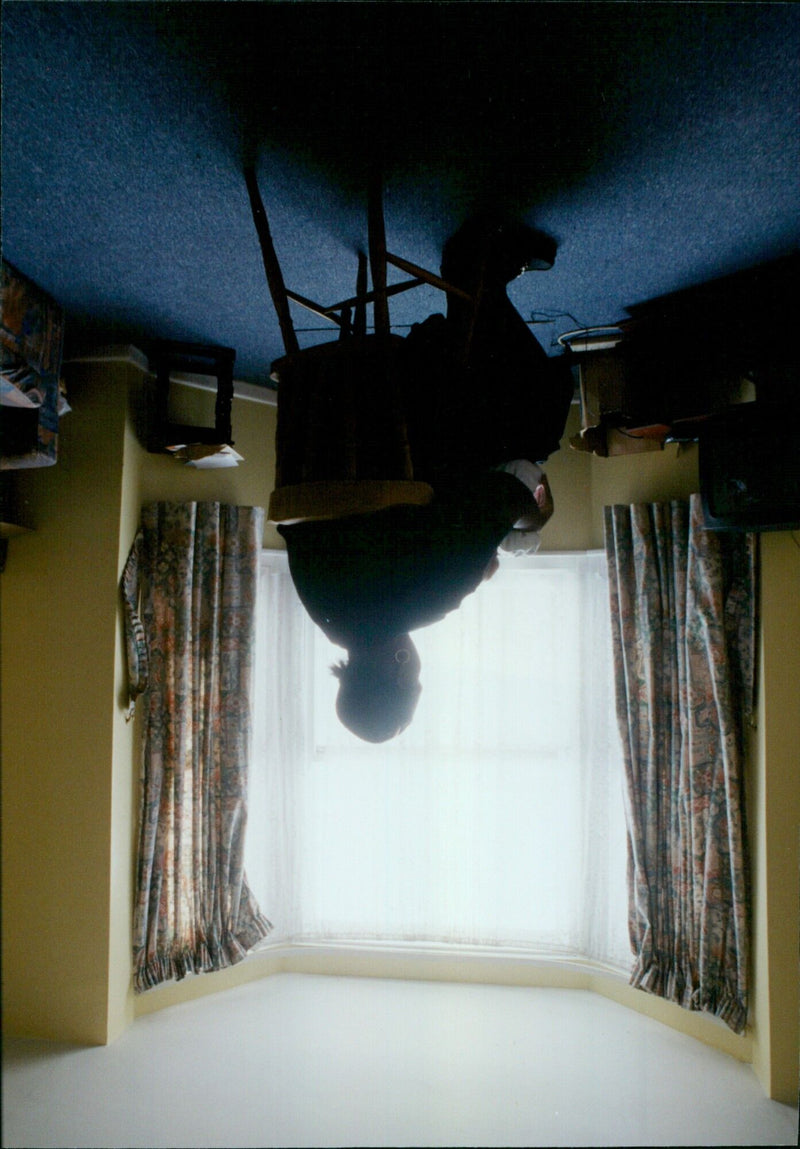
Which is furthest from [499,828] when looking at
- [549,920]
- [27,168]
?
[27,168]

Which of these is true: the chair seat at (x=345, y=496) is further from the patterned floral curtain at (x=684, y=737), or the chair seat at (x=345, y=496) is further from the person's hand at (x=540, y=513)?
the patterned floral curtain at (x=684, y=737)

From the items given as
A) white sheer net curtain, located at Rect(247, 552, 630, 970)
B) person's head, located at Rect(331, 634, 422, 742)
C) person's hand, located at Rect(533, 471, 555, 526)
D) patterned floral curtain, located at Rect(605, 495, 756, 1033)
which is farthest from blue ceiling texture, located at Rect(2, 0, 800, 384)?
white sheer net curtain, located at Rect(247, 552, 630, 970)

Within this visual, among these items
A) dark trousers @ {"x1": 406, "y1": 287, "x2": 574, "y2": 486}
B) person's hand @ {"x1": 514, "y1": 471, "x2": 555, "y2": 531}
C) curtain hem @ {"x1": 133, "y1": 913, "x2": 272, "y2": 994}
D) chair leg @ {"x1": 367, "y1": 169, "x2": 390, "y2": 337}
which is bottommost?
curtain hem @ {"x1": 133, "y1": 913, "x2": 272, "y2": 994}

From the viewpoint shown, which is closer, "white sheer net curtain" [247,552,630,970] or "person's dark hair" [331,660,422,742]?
"person's dark hair" [331,660,422,742]

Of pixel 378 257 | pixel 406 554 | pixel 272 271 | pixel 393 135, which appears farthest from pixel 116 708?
pixel 393 135

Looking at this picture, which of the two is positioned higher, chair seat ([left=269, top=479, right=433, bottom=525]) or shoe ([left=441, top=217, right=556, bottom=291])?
shoe ([left=441, top=217, right=556, bottom=291])

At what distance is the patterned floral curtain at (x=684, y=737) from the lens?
95.0 inches

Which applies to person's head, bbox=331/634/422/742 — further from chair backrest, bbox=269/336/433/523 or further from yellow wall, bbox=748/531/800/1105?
yellow wall, bbox=748/531/800/1105

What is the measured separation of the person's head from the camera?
165 cm

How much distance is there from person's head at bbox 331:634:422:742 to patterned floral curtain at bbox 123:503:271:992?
130 centimetres

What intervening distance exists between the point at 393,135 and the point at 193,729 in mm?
2220

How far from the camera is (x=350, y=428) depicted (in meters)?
1.36

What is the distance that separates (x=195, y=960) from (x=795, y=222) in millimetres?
3155

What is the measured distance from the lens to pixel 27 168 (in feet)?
5.33
